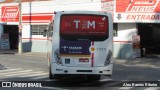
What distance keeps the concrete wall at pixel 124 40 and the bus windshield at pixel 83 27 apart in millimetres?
18981

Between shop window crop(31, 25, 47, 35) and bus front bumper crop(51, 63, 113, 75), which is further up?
shop window crop(31, 25, 47, 35)

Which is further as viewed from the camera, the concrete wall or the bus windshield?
the concrete wall

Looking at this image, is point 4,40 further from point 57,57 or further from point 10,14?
point 57,57

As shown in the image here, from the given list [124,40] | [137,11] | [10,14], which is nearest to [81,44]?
[137,11]

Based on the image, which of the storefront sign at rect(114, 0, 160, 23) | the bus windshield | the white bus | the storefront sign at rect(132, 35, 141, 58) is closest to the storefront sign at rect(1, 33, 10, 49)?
the storefront sign at rect(114, 0, 160, 23)

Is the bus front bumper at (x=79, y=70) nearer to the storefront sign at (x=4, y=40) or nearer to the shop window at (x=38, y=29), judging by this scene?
the shop window at (x=38, y=29)

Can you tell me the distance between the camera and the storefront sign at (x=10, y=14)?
4569 cm

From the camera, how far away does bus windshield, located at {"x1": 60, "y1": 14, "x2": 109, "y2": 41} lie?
16.0 metres

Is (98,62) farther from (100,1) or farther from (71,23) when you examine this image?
Answer: (100,1)

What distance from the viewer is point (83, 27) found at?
16.0 metres

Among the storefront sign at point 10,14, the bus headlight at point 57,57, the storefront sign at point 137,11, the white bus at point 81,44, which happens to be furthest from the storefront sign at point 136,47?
the bus headlight at point 57,57

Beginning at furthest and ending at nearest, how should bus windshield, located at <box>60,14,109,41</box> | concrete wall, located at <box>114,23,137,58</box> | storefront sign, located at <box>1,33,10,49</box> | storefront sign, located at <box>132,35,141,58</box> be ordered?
storefront sign, located at <box>1,33,10,49</box>, concrete wall, located at <box>114,23,137,58</box>, storefront sign, located at <box>132,35,141,58</box>, bus windshield, located at <box>60,14,109,41</box>

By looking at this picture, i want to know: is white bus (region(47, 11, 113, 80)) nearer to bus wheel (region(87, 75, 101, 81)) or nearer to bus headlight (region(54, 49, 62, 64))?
bus headlight (region(54, 49, 62, 64))

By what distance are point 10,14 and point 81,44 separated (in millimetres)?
31329
